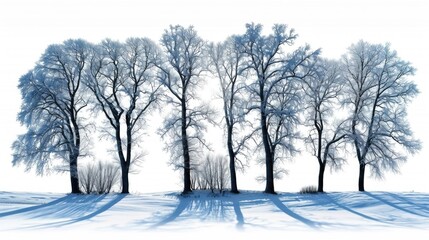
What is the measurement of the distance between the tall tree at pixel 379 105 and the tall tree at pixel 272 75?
200 inches

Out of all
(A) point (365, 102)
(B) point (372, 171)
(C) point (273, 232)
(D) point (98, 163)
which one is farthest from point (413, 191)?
(D) point (98, 163)

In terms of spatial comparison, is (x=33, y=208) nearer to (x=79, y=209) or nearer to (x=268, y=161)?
(x=79, y=209)

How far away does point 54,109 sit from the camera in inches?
1057

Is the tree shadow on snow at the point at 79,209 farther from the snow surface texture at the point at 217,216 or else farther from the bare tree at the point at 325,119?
the bare tree at the point at 325,119

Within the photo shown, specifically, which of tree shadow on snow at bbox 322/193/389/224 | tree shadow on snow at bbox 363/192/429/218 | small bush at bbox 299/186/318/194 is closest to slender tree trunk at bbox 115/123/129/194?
small bush at bbox 299/186/318/194

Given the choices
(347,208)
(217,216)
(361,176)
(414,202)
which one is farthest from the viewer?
(361,176)

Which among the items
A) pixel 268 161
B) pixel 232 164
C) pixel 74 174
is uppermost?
pixel 268 161

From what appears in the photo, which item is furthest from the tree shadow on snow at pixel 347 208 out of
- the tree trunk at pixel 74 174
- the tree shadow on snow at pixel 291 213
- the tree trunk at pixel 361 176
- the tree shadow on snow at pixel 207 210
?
the tree trunk at pixel 74 174

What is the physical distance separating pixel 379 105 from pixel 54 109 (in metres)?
23.0

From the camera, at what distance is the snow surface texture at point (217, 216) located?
1319 centimetres

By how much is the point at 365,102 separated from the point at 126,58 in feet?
57.7

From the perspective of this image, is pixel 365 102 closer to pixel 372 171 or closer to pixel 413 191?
pixel 372 171

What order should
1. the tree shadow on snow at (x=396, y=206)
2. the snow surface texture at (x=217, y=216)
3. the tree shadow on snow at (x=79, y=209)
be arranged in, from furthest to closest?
1. the tree shadow on snow at (x=396, y=206)
2. the tree shadow on snow at (x=79, y=209)
3. the snow surface texture at (x=217, y=216)

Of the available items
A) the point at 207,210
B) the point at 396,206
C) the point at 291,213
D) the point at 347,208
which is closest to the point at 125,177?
the point at 207,210
